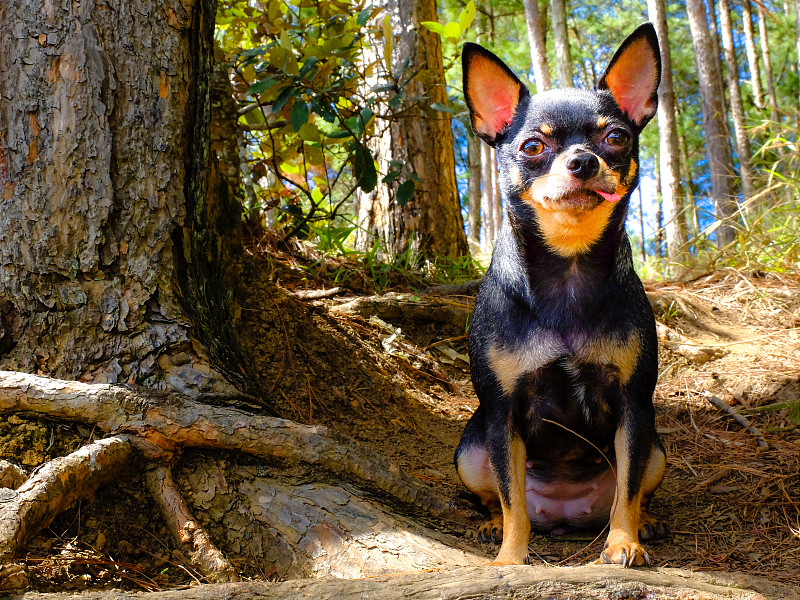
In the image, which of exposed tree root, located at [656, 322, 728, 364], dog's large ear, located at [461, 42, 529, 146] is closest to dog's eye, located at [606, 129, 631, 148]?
dog's large ear, located at [461, 42, 529, 146]

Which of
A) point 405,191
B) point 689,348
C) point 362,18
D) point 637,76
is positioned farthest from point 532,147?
point 689,348

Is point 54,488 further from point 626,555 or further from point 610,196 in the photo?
point 610,196

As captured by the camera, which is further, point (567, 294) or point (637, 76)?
point (637, 76)

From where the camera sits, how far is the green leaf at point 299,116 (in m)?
3.93

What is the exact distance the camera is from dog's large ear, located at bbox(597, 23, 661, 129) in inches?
103

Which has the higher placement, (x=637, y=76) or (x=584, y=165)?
(x=637, y=76)

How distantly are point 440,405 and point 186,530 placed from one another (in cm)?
234

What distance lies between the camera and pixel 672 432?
3.99 m

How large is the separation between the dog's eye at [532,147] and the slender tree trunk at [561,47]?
9.42m

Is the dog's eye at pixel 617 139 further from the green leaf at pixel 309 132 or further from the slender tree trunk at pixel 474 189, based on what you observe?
the slender tree trunk at pixel 474 189

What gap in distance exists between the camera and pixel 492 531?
9.20 feet

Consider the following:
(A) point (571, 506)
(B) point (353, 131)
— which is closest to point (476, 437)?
(A) point (571, 506)

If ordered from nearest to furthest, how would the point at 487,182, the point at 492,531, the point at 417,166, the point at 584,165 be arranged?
the point at 584,165
the point at 492,531
the point at 417,166
the point at 487,182

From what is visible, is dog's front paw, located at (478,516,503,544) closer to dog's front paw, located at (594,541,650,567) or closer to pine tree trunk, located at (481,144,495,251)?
dog's front paw, located at (594,541,650,567)
